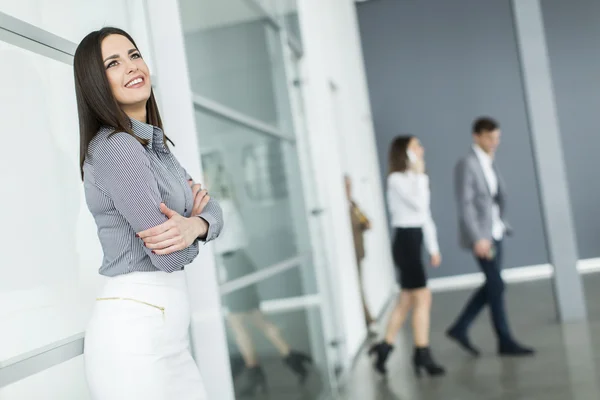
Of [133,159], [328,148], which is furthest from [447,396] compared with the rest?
[133,159]

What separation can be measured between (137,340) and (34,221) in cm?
41

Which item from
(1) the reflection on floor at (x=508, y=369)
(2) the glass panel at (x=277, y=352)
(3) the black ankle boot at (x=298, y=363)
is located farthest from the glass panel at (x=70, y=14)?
(1) the reflection on floor at (x=508, y=369)

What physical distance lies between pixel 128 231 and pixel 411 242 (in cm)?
356

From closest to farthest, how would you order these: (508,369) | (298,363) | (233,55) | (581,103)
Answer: (233,55) < (298,363) < (508,369) < (581,103)

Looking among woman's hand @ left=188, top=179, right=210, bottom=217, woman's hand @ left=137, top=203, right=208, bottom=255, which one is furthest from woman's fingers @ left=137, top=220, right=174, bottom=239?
woman's hand @ left=188, top=179, right=210, bottom=217

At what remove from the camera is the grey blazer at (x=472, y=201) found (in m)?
5.34

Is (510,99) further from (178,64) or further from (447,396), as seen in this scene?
(178,64)

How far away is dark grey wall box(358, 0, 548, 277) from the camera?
1010cm

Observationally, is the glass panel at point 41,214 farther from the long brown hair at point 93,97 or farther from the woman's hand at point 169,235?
the woman's hand at point 169,235

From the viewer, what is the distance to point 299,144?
5262mm

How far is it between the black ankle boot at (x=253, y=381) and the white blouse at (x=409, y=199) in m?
2.08

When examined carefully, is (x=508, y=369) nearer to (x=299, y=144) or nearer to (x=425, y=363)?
(x=425, y=363)

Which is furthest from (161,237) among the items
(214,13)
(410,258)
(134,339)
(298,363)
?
(410,258)

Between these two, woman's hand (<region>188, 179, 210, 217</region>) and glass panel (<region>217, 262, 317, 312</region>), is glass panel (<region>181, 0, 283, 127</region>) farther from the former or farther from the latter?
woman's hand (<region>188, 179, 210, 217</region>)
